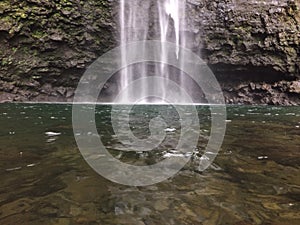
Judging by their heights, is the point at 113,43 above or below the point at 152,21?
below

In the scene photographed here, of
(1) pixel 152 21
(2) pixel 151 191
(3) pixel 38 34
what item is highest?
(1) pixel 152 21

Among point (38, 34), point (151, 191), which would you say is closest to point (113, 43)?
point (38, 34)

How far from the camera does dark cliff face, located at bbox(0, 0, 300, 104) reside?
74.2ft

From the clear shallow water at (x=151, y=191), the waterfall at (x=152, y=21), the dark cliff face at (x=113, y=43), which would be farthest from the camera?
the waterfall at (x=152, y=21)

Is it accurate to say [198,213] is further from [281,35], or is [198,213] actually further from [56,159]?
[281,35]

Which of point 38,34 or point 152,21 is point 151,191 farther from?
point 152,21

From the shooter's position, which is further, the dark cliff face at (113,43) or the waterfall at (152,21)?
the waterfall at (152,21)

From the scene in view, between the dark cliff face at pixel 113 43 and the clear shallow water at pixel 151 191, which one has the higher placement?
the dark cliff face at pixel 113 43

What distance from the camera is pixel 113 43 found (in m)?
24.2

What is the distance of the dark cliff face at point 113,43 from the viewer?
2261 centimetres

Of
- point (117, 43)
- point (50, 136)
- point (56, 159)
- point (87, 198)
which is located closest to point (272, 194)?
point (87, 198)

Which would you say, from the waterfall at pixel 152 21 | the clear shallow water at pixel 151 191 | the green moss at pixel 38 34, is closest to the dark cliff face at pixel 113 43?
the green moss at pixel 38 34

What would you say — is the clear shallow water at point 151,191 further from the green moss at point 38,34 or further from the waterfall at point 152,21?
the waterfall at point 152,21

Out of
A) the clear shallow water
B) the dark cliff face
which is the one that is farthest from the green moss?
the clear shallow water
